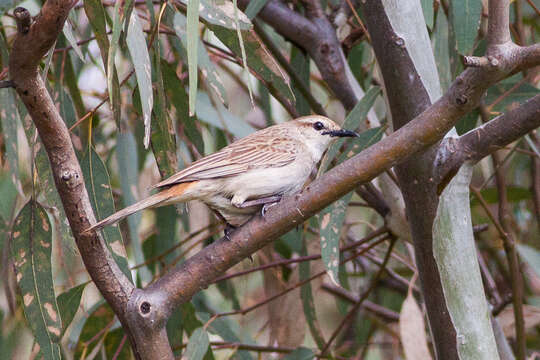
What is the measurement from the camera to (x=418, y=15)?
259cm

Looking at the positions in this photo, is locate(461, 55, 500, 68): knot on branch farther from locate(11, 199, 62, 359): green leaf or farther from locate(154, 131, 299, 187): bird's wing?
locate(11, 199, 62, 359): green leaf

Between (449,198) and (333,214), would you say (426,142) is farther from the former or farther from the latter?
(333,214)

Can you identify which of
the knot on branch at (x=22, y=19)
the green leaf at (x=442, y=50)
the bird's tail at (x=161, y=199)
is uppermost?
the knot on branch at (x=22, y=19)

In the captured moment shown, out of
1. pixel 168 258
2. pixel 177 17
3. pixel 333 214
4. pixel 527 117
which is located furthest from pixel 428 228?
pixel 168 258

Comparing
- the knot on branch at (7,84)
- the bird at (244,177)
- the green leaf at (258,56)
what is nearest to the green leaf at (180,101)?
the bird at (244,177)

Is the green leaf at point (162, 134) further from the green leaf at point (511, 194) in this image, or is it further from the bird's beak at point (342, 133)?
the green leaf at point (511, 194)

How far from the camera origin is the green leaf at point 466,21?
96.4 inches

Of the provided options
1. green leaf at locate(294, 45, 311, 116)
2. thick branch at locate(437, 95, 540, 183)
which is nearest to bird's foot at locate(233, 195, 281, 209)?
thick branch at locate(437, 95, 540, 183)

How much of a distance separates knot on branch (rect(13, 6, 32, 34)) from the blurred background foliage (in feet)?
0.69

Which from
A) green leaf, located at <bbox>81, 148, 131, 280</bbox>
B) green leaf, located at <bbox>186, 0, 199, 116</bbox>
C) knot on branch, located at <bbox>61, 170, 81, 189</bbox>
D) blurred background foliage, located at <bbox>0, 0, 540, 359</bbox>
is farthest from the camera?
green leaf, located at <bbox>81, 148, 131, 280</bbox>

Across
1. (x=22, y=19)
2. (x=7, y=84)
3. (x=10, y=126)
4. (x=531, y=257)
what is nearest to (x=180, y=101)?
(x=10, y=126)

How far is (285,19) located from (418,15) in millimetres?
991

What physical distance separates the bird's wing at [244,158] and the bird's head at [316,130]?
11cm

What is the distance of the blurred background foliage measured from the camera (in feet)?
7.83
